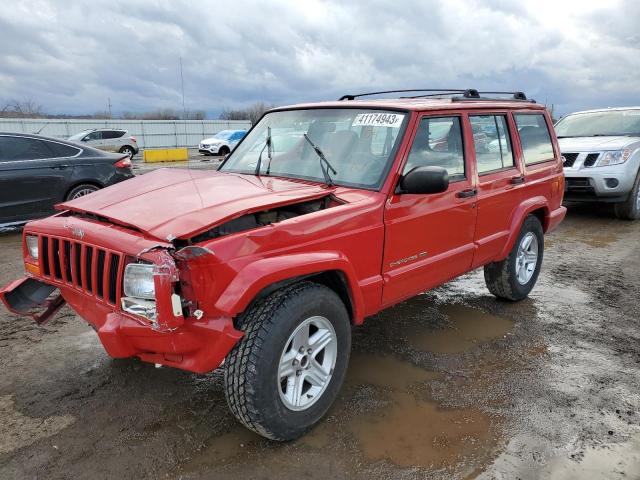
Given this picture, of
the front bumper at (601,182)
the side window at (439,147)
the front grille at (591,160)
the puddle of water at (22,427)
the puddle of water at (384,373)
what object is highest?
the side window at (439,147)

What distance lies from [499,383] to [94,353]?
2.99m

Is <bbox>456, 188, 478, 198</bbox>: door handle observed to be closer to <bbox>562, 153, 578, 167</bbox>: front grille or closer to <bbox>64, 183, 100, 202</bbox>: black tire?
<bbox>562, 153, 578, 167</bbox>: front grille

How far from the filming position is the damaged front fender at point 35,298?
3166 mm

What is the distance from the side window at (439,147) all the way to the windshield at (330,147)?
170mm

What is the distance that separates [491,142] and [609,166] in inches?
207

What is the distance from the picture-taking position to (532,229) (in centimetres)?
489

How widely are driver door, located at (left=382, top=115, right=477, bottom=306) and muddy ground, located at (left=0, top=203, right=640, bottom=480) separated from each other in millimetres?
649

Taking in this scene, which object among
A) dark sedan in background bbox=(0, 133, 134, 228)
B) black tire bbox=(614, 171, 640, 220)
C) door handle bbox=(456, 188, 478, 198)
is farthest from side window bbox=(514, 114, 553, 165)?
dark sedan in background bbox=(0, 133, 134, 228)

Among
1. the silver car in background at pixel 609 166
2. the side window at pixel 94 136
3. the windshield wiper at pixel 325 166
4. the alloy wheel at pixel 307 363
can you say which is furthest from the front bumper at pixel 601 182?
the side window at pixel 94 136

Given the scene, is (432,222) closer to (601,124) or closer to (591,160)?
(591,160)

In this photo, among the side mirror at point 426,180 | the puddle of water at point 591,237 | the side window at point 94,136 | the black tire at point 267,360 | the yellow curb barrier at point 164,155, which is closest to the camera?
the black tire at point 267,360

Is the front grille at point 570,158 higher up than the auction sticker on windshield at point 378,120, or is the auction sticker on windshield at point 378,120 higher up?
the auction sticker on windshield at point 378,120

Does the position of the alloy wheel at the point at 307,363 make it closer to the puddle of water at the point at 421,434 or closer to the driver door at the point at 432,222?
the puddle of water at the point at 421,434

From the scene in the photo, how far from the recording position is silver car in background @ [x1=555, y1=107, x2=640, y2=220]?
834cm
